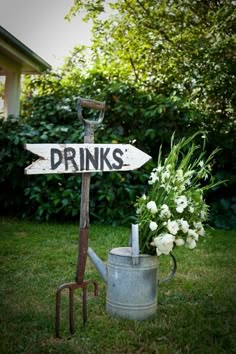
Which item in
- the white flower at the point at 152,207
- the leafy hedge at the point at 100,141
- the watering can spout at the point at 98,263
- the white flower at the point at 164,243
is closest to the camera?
the white flower at the point at 164,243

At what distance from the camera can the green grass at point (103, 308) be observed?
2.19m

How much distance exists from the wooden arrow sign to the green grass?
0.88 metres

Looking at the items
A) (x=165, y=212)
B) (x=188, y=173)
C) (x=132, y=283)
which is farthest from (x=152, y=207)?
(x=132, y=283)

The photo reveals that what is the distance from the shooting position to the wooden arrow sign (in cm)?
224

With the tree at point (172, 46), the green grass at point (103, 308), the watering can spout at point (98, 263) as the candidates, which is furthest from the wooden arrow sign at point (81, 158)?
the tree at point (172, 46)

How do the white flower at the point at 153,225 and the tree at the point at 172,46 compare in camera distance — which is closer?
the white flower at the point at 153,225

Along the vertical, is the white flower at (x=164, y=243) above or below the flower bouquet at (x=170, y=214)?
below

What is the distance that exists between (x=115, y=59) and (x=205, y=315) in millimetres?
7060

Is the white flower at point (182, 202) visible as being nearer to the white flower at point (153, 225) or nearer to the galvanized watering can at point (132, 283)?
the white flower at point (153, 225)

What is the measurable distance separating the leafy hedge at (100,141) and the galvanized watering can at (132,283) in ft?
8.94

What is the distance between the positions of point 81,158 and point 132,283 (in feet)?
2.55

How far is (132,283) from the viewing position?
2455 mm

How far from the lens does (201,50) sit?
6.51 m

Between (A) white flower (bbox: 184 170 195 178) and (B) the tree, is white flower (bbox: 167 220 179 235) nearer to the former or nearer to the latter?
(A) white flower (bbox: 184 170 195 178)
